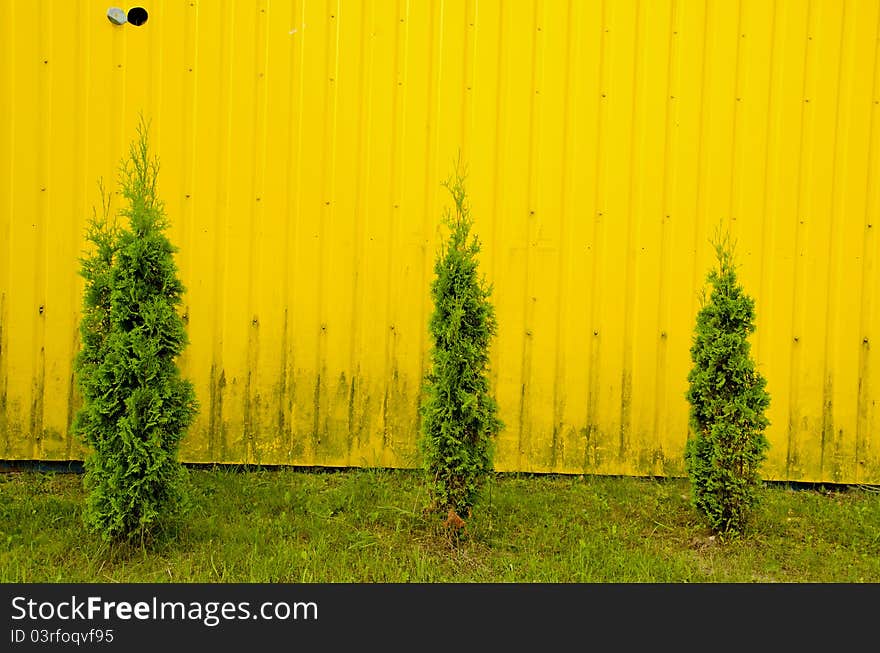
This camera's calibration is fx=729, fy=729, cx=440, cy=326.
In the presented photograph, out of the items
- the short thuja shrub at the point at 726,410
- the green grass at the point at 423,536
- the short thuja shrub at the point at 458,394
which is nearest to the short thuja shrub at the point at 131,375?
the green grass at the point at 423,536

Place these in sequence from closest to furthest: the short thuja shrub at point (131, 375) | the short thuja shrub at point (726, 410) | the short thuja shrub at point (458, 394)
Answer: the short thuja shrub at point (131, 375) < the short thuja shrub at point (458, 394) < the short thuja shrub at point (726, 410)

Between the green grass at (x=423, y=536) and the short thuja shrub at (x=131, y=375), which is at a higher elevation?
the short thuja shrub at (x=131, y=375)

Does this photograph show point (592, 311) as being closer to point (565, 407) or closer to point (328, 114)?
point (565, 407)

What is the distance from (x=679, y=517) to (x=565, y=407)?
105cm

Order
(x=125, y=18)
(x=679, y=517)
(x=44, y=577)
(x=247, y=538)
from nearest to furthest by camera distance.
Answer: (x=44, y=577)
(x=247, y=538)
(x=679, y=517)
(x=125, y=18)

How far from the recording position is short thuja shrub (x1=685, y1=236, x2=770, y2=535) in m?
3.93

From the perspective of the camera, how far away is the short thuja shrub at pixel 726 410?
12.9ft

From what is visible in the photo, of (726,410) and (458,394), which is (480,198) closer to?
(458,394)

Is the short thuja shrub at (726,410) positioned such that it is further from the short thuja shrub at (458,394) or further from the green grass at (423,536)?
the short thuja shrub at (458,394)

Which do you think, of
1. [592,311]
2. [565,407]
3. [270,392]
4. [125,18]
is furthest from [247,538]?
[125,18]

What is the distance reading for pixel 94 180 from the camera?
4.95 metres

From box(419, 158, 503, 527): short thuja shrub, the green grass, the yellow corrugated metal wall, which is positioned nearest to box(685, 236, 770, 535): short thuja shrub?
the green grass

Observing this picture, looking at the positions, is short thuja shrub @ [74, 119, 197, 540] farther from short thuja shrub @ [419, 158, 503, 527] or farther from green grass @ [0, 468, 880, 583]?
short thuja shrub @ [419, 158, 503, 527]

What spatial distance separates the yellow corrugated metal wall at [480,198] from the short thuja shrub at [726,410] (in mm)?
963
